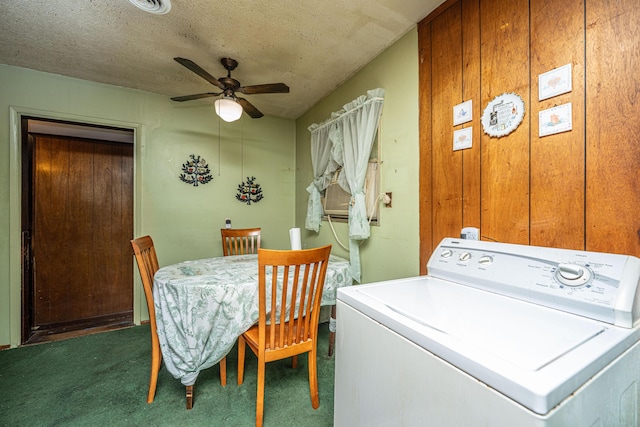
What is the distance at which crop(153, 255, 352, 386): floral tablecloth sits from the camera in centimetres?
153

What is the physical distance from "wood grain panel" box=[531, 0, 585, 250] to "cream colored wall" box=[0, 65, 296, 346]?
2786 mm

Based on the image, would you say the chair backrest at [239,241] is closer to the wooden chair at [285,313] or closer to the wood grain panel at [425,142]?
the wooden chair at [285,313]

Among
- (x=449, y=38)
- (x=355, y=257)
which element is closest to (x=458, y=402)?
(x=355, y=257)

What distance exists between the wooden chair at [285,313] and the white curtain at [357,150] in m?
0.71

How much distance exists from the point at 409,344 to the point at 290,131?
10.9ft

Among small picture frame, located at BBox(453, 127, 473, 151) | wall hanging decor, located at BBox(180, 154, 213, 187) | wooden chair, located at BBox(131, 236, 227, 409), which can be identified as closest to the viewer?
small picture frame, located at BBox(453, 127, 473, 151)

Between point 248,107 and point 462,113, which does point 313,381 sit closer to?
point 462,113

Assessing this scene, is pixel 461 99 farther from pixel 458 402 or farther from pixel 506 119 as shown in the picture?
pixel 458 402

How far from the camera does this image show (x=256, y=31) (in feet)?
6.16

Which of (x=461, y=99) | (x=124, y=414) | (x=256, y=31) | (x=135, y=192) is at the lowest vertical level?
(x=124, y=414)

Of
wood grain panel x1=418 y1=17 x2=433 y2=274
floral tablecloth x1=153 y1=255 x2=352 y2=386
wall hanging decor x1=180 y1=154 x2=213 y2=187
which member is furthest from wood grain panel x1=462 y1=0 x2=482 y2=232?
wall hanging decor x1=180 y1=154 x2=213 y2=187

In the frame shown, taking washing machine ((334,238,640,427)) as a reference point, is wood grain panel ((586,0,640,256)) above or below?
above

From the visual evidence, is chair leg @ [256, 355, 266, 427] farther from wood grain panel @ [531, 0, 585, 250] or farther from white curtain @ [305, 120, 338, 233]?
white curtain @ [305, 120, 338, 233]

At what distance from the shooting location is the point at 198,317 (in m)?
1.54
